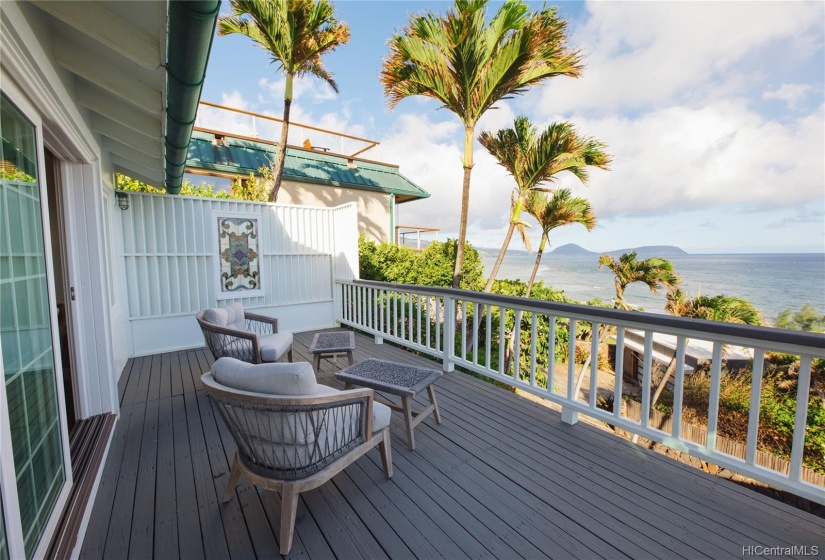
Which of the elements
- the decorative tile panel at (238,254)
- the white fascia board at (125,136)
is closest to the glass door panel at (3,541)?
the white fascia board at (125,136)

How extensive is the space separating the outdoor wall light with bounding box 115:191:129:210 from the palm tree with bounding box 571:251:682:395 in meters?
8.13

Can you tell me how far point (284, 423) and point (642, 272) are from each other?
325 inches

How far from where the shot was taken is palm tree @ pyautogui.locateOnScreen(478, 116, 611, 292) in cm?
634

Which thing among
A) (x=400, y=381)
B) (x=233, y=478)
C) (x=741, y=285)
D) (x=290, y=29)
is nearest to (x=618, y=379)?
(x=400, y=381)

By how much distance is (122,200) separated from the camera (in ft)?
14.8

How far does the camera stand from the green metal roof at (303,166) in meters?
8.35

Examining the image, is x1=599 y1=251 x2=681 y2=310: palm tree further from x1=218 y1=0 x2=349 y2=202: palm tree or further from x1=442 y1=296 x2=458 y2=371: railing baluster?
x1=218 y1=0 x2=349 y2=202: palm tree

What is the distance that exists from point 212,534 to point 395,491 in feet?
3.15

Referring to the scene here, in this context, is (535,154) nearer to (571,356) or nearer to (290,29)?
(571,356)

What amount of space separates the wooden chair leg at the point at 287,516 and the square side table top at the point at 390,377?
901 millimetres

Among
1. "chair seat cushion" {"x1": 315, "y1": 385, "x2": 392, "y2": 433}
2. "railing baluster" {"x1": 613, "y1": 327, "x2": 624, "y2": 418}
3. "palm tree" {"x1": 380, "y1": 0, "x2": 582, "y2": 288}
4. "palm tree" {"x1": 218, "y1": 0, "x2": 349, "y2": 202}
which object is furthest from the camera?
"palm tree" {"x1": 218, "y1": 0, "x2": 349, "y2": 202}

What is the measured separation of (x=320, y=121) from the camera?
11.5 metres

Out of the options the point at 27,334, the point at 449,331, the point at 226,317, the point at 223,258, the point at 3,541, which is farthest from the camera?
A: the point at 223,258

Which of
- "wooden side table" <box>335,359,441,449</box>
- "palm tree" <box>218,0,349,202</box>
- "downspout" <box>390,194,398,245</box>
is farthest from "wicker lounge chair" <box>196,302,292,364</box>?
"downspout" <box>390,194,398,245</box>
